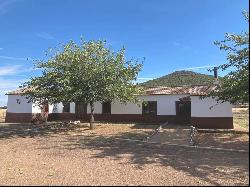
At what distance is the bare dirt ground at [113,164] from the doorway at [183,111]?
1421 cm

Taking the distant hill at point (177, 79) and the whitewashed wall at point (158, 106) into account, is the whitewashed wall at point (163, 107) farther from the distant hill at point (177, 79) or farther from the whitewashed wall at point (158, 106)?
the distant hill at point (177, 79)

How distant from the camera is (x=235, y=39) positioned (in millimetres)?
19516

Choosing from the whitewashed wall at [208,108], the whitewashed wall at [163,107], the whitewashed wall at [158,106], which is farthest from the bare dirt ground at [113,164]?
the whitewashed wall at [158,106]

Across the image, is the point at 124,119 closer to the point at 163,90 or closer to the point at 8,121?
the point at 163,90

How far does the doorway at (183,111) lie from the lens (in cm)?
3428

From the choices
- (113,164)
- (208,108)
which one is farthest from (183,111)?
(113,164)

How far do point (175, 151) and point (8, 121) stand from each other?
93.1 feet

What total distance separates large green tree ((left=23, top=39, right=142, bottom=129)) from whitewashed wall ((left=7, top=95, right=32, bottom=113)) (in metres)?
11.8

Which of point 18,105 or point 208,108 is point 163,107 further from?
point 18,105

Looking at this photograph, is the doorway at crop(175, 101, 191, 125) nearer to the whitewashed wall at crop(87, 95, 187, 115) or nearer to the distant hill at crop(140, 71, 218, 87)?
the whitewashed wall at crop(87, 95, 187, 115)

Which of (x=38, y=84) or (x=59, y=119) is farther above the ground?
(x=38, y=84)

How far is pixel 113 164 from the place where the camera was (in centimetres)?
1453

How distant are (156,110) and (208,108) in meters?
8.26

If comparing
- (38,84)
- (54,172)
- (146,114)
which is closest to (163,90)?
(146,114)
